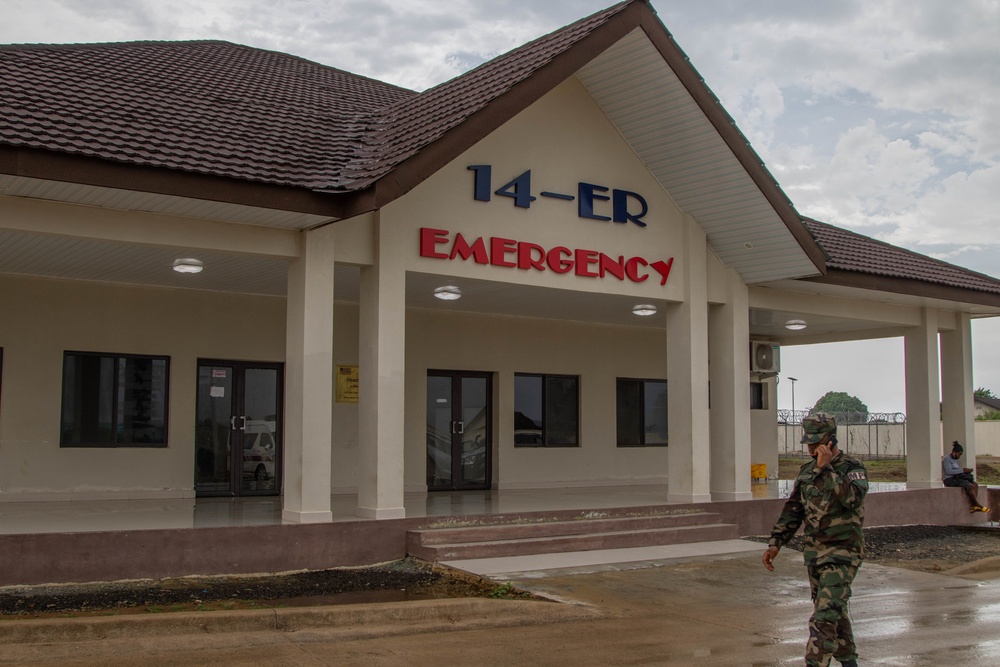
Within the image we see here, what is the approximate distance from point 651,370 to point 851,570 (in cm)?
1393

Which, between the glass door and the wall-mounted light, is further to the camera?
the glass door

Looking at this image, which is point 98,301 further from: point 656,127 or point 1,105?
point 656,127

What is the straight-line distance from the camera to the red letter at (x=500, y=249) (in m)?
12.8

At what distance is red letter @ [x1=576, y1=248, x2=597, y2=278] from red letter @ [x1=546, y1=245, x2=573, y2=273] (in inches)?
5.3

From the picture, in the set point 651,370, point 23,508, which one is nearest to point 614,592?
point 23,508

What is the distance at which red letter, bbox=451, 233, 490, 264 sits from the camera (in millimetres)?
12430

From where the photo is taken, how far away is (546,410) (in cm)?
1880

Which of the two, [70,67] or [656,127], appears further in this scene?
Result: [656,127]

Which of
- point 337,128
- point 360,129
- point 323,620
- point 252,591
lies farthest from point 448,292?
point 323,620

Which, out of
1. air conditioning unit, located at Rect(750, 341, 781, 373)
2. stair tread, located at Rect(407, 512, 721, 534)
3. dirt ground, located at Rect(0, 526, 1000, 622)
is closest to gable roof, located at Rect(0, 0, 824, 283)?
stair tread, located at Rect(407, 512, 721, 534)

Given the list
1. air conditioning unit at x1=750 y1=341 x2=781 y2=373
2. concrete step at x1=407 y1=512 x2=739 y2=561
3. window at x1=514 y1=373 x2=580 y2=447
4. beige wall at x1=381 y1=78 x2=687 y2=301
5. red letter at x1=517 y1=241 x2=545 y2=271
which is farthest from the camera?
air conditioning unit at x1=750 y1=341 x2=781 y2=373

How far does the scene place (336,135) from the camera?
12820 millimetres

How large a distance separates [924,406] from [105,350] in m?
14.1

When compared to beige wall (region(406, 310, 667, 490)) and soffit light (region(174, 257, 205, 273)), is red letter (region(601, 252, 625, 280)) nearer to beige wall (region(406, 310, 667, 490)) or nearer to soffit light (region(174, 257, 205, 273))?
beige wall (region(406, 310, 667, 490))
